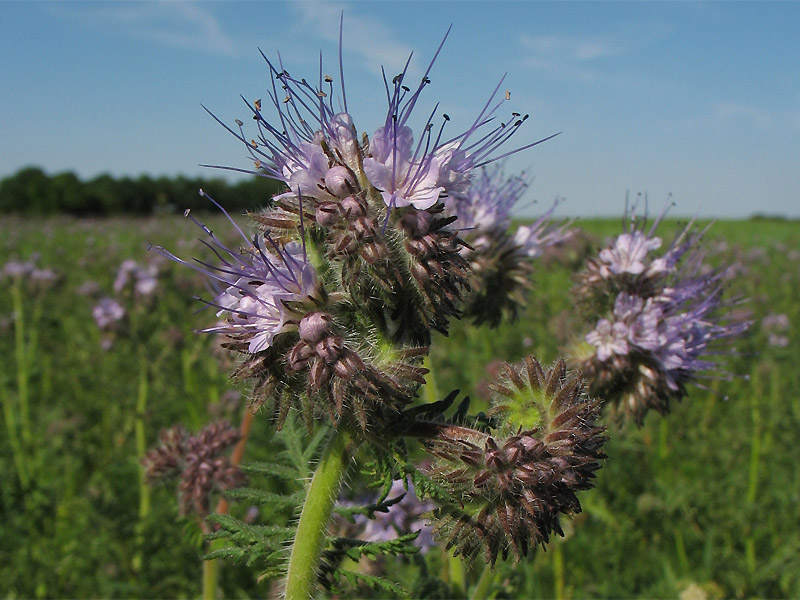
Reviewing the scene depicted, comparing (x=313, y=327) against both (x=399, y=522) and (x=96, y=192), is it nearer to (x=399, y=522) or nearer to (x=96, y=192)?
(x=399, y=522)

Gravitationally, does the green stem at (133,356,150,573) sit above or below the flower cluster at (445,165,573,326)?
below

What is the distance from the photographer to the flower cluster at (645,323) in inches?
108

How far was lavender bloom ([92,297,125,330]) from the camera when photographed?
18.9 ft

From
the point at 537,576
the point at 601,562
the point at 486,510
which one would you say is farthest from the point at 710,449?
the point at 486,510

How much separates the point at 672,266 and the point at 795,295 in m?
11.3

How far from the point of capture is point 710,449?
19.8 feet

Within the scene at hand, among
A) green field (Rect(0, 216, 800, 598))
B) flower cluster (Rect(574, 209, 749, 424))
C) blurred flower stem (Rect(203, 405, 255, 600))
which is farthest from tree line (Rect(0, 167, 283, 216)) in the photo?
flower cluster (Rect(574, 209, 749, 424))

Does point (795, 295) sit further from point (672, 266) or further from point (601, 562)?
point (672, 266)

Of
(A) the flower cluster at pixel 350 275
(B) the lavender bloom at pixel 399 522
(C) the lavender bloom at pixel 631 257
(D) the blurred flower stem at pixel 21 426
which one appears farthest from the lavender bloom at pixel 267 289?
(D) the blurred flower stem at pixel 21 426

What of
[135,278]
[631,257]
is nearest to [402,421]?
[631,257]

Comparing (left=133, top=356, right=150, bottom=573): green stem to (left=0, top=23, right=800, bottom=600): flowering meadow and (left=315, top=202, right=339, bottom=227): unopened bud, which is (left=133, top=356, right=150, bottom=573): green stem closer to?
(left=0, top=23, right=800, bottom=600): flowering meadow

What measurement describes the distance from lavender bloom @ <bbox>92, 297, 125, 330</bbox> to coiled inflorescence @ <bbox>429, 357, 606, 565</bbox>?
4823mm

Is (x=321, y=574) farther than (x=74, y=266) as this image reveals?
No

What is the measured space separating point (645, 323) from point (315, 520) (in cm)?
168
